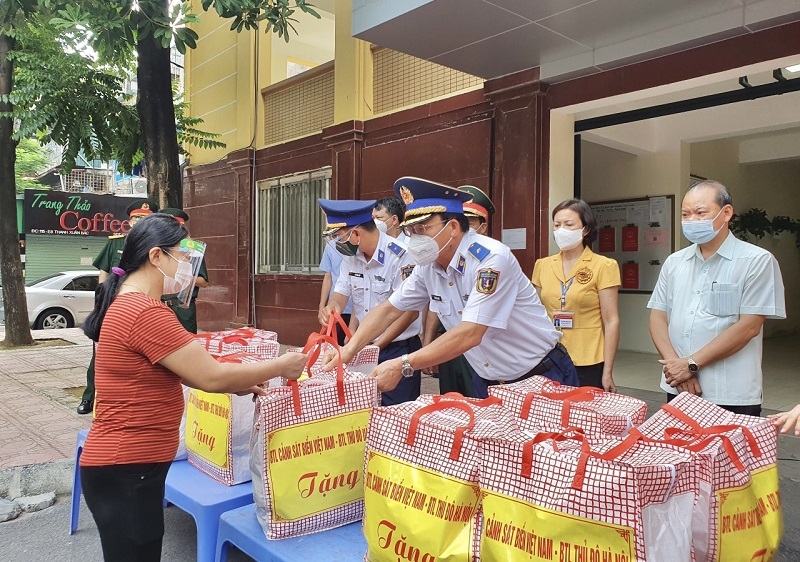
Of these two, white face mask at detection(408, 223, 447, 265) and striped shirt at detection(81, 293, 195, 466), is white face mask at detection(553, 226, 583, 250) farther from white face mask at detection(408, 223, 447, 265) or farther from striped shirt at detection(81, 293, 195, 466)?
striped shirt at detection(81, 293, 195, 466)

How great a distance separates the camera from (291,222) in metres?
8.33

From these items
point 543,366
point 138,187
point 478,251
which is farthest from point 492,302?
point 138,187

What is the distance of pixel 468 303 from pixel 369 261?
Result: 52.5 inches

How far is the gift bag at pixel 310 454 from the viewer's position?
1766mm

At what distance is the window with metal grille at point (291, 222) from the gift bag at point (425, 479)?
6.21m

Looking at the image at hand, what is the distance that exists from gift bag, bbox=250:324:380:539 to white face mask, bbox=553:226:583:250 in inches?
67.8

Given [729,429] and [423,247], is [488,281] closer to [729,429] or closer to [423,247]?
[423,247]

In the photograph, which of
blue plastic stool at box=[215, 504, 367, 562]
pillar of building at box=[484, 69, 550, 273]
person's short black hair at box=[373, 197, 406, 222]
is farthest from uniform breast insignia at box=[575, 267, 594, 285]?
pillar of building at box=[484, 69, 550, 273]

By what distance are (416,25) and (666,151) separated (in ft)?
14.0

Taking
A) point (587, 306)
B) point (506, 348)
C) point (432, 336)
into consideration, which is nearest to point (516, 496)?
point (506, 348)

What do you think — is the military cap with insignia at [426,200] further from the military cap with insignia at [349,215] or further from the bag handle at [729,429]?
the bag handle at [729,429]

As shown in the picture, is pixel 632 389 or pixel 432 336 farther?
pixel 632 389

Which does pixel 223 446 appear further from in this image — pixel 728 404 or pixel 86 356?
pixel 86 356

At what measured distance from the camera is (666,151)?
24.3 feet
